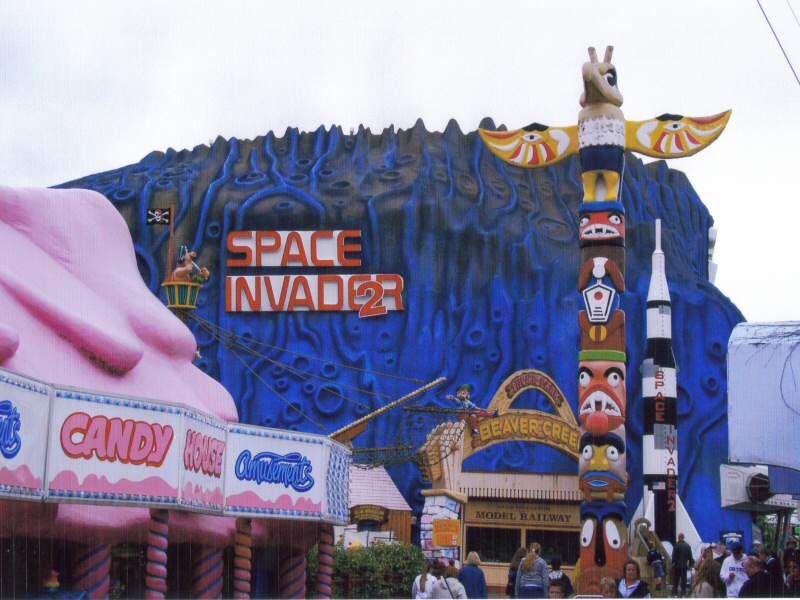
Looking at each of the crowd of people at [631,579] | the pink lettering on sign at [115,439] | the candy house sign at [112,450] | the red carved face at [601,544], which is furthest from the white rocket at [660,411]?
the pink lettering on sign at [115,439]

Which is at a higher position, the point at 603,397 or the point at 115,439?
the point at 603,397

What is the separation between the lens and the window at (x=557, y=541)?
35000mm

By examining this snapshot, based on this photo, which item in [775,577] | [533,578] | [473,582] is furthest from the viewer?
[473,582]

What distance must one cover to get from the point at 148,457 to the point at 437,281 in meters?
25.0

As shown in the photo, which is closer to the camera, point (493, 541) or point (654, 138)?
point (654, 138)

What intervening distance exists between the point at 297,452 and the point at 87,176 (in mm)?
27565

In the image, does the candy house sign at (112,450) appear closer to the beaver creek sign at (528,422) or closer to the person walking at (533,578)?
the person walking at (533,578)

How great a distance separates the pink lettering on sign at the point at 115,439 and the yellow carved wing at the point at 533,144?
43.2 ft

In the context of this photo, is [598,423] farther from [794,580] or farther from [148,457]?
[148,457]

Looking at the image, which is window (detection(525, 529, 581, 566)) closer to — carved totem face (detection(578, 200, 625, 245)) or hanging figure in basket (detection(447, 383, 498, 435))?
hanging figure in basket (detection(447, 383, 498, 435))

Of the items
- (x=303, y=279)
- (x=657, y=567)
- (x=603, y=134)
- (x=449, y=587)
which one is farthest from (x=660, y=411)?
(x=449, y=587)

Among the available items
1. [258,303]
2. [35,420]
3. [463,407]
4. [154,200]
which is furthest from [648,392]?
[35,420]

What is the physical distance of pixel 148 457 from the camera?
561 inches

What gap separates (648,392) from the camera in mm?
33438
